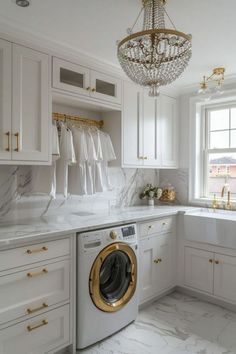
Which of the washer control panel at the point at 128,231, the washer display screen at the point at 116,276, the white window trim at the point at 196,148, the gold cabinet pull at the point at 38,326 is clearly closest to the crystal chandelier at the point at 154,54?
the washer control panel at the point at 128,231

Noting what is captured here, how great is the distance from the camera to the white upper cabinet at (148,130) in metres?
2.83

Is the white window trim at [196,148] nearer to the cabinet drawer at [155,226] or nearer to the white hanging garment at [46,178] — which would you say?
the cabinet drawer at [155,226]

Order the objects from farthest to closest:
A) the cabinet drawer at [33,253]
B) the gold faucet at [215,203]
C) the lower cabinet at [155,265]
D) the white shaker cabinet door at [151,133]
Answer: the gold faucet at [215,203] → the white shaker cabinet door at [151,133] → the lower cabinet at [155,265] → the cabinet drawer at [33,253]

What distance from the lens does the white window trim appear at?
342 cm

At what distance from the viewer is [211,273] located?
108 inches

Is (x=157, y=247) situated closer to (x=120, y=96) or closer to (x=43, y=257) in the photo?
(x=43, y=257)

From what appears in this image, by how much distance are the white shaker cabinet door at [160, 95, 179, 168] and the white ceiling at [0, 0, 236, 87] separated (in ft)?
3.19

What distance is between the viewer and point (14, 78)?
1.91 m

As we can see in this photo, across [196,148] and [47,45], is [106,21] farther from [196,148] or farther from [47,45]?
[196,148]

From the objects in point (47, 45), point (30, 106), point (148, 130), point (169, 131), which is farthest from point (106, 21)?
point (169, 131)

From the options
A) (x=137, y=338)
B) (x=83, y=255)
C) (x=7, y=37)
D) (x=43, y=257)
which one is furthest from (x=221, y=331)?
(x=7, y=37)

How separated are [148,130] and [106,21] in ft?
4.53

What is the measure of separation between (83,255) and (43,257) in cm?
31

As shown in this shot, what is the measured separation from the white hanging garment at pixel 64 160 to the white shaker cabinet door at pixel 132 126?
0.69 meters
